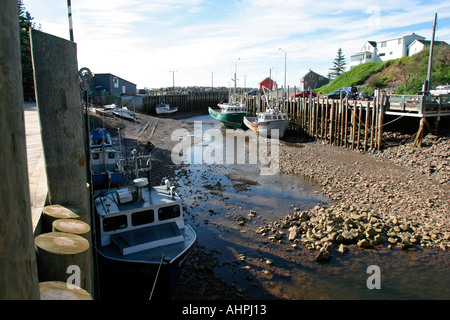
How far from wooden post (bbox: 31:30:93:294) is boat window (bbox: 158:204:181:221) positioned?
297 centimetres

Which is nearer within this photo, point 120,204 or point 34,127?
point 120,204

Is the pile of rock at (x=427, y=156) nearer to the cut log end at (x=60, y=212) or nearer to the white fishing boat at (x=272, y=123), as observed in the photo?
the white fishing boat at (x=272, y=123)

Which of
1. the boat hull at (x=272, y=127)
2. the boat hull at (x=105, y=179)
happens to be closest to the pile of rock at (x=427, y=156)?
the boat hull at (x=272, y=127)

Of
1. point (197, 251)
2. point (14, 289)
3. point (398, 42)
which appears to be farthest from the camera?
point (398, 42)

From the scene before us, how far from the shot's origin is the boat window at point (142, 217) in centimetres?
907

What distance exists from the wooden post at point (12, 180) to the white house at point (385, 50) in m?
62.4

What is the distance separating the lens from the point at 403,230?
11930mm

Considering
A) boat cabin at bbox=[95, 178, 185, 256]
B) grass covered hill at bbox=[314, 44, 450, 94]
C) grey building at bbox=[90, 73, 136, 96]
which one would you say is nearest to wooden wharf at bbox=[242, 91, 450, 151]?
grass covered hill at bbox=[314, 44, 450, 94]

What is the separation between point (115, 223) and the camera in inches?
352

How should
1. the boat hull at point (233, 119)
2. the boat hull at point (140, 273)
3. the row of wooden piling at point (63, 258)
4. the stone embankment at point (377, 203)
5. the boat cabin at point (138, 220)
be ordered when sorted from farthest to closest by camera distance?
1. the boat hull at point (233, 119)
2. the stone embankment at point (377, 203)
3. the boat cabin at point (138, 220)
4. the boat hull at point (140, 273)
5. the row of wooden piling at point (63, 258)

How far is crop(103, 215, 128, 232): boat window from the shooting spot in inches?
349
